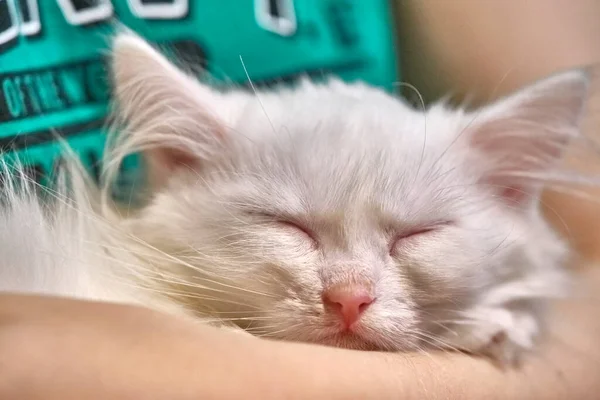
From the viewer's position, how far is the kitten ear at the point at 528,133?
31.3 inches

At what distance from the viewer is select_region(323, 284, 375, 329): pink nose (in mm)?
656

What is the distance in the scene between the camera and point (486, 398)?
1.99ft

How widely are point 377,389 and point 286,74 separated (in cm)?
88

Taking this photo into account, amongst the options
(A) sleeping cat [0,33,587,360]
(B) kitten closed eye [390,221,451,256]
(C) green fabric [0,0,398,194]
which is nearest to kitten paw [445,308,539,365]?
(A) sleeping cat [0,33,587,360]

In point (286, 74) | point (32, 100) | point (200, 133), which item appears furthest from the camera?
point (286, 74)

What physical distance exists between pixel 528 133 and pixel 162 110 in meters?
0.51

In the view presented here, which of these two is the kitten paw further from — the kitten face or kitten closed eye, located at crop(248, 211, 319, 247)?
kitten closed eye, located at crop(248, 211, 319, 247)

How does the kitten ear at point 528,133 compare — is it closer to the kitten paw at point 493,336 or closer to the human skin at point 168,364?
the kitten paw at point 493,336

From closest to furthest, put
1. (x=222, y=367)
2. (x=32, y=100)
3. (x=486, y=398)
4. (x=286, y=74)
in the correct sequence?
(x=222, y=367), (x=486, y=398), (x=32, y=100), (x=286, y=74)

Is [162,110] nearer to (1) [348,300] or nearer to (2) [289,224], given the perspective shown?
(2) [289,224]

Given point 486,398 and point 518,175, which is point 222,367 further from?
point 518,175

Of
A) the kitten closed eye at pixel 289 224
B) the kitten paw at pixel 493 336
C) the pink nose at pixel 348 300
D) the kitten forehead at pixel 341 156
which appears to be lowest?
the kitten paw at pixel 493 336

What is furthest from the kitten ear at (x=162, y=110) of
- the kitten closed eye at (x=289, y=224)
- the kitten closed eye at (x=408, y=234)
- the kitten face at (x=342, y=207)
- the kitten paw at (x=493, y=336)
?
the kitten paw at (x=493, y=336)

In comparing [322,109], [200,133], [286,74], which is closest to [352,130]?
[322,109]
